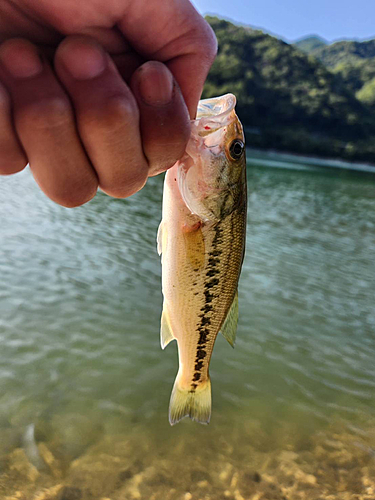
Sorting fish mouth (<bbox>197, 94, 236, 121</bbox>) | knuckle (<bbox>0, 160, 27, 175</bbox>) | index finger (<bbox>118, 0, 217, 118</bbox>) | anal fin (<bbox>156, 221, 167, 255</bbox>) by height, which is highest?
index finger (<bbox>118, 0, 217, 118</bbox>)

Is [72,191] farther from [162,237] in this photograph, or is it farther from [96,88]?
[162,237]

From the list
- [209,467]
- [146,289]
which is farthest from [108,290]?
[209,467]

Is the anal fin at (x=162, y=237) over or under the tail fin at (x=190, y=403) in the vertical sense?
over

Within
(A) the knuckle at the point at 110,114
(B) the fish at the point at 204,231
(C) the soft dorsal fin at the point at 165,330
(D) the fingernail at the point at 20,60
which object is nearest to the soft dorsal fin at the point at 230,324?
(B) the fish at the point at 204,231

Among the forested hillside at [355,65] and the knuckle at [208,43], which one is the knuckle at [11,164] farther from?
the forested hillside at [355,65]

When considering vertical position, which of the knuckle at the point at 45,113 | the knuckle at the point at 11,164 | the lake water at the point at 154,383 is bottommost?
the lake water at the point at 154,383

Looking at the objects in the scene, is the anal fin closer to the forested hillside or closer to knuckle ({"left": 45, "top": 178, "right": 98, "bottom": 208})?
knuckle ({"left": 45, "top": 178, "right": 98, "bottom": 208})

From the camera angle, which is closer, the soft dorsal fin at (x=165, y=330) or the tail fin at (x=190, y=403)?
the soft dorsal fin at (x=165, y=330)

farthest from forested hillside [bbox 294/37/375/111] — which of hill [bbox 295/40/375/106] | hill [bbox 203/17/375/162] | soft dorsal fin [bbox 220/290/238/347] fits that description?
soft dorsal fin [bbox 220/290/238/347]
